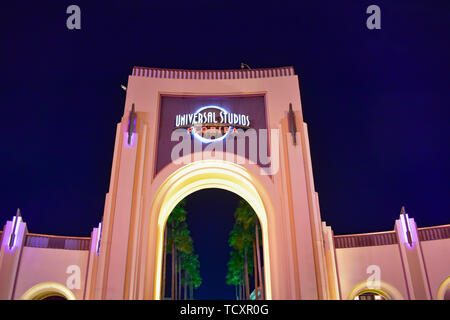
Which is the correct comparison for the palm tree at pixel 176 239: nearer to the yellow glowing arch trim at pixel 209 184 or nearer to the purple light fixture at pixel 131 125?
the yellow glowing arch trim at pixel 209 184

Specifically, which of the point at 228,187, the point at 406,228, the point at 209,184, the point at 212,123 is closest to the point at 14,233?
the point at 209,184

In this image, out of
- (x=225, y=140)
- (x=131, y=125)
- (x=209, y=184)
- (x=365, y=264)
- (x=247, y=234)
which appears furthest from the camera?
(x=247, y=234)

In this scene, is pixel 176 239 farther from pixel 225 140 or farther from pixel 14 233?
pixel 225 140

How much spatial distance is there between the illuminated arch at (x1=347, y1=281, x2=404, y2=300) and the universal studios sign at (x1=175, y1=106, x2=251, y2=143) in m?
11.6

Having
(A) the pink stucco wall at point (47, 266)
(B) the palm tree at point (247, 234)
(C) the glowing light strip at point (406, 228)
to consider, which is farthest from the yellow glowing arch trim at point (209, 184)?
(C) the glowing light strip at point (406, 228)

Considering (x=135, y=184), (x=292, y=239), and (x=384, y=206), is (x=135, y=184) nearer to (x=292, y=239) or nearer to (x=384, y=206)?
(x=292, y=239)

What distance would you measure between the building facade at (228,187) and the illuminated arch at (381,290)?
6cm

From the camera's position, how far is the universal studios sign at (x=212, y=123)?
19.4 meters

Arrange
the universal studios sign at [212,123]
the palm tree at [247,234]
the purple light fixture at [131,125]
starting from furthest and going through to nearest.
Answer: the palm tree at [247,234]
the universal studios sign at [212,123]
the purple light fixture at [131,125]

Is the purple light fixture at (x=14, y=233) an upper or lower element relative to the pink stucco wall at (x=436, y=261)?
upper

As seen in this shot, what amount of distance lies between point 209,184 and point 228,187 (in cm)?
126

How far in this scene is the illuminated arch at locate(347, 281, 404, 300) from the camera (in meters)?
19.5

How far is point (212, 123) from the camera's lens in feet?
63.7

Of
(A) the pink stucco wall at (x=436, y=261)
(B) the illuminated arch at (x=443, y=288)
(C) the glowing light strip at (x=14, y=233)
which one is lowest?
(B) the illuminated arch at (x=443, y=288)
